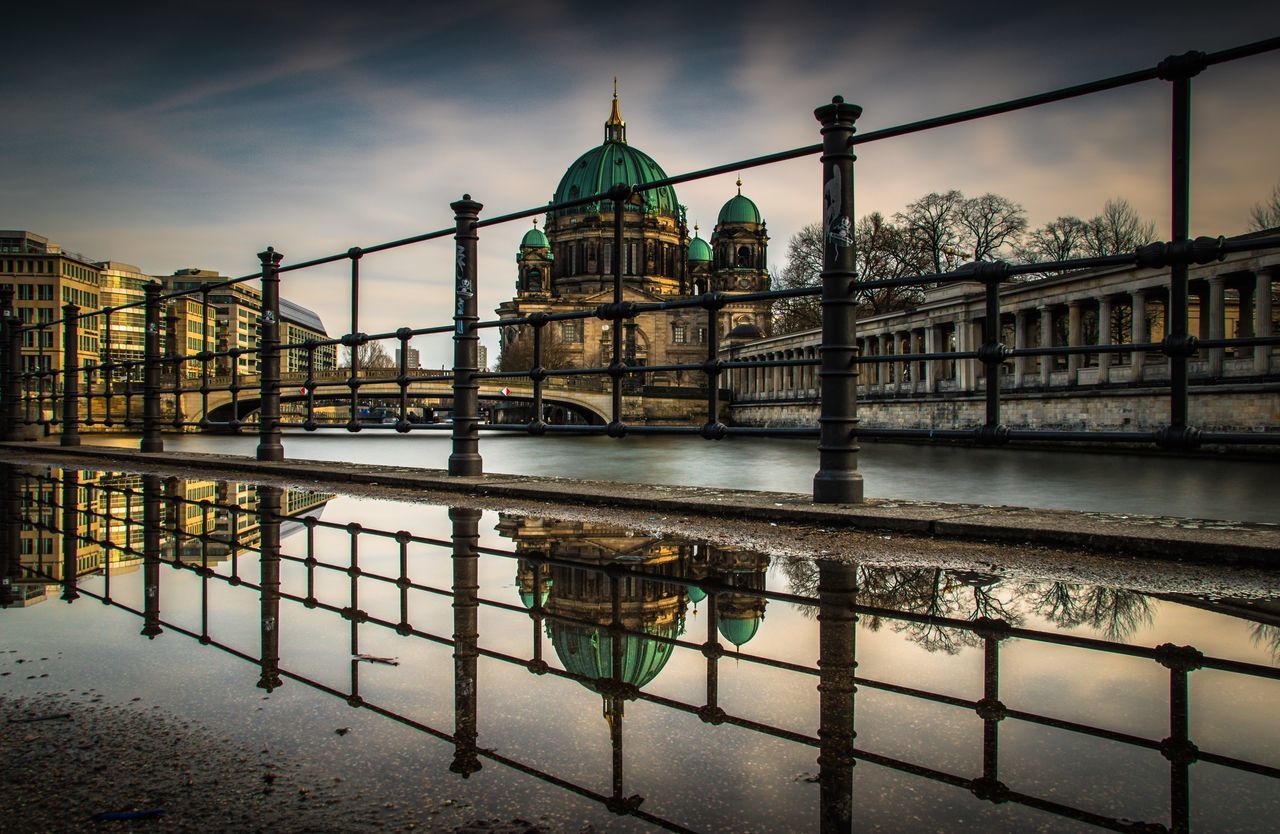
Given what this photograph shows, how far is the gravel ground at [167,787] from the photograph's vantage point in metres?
1.15

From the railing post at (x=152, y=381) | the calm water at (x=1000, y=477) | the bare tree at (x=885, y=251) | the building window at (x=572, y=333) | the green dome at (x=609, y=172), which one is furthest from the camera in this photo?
the green dome at (x=609, y=172)

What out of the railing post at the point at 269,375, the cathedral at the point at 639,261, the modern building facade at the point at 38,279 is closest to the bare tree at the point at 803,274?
the cathedral at the point at 639,261

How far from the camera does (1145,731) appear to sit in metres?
1.43

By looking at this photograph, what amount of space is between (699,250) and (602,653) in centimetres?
9918

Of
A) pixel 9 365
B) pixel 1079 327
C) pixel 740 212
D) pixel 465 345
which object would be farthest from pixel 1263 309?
pixel 740 212

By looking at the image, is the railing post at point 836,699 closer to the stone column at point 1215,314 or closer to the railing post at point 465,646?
the railing post at point 465,646

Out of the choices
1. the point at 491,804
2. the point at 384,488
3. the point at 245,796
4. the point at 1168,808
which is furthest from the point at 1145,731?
the point at 384,488

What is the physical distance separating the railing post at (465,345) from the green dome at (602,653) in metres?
3.82

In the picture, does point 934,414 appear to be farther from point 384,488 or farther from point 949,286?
point 384,488

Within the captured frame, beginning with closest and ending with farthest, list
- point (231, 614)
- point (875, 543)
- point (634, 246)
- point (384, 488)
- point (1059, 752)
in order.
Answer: point (1059, 752), point (231, 614), point (875, 543), point (384, 488), point (634, 246)

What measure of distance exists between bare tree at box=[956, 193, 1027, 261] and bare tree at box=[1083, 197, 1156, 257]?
294cm

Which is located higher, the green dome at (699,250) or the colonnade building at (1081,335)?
the green dome at (699,250)

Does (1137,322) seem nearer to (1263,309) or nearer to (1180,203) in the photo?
(1263,309)

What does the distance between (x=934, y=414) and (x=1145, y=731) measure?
40088mm
